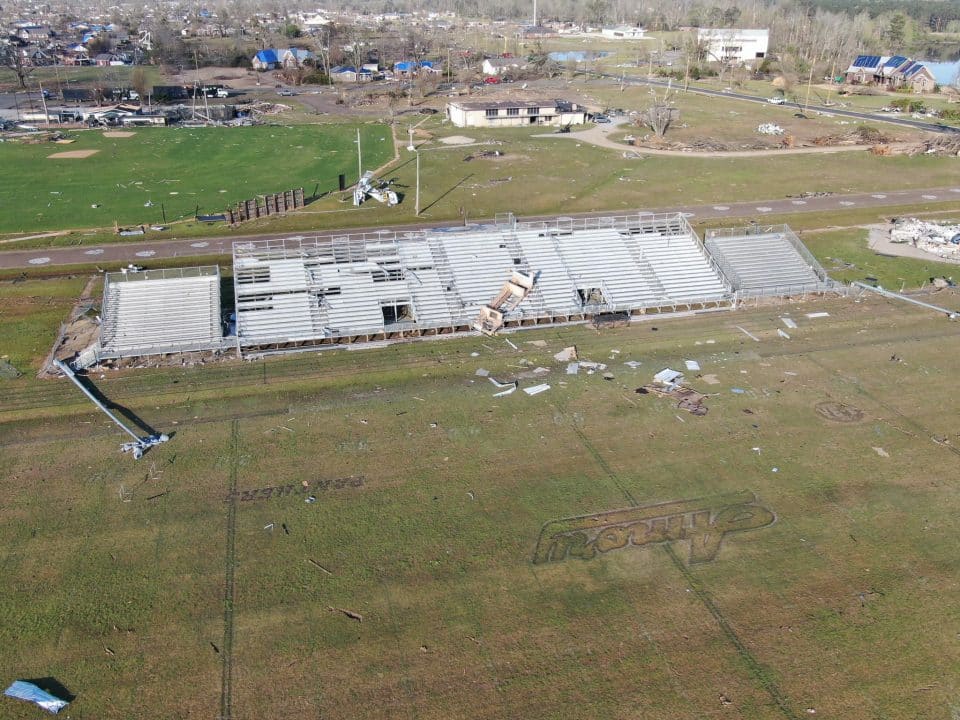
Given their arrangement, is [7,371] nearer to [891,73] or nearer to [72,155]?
[72,155]

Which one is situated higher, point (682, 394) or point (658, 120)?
point (658, 120)

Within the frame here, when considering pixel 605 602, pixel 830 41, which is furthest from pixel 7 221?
pixel 830 41

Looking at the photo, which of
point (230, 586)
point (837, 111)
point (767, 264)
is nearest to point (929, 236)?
point (767, 264)

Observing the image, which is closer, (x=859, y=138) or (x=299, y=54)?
(x=859, y=138)

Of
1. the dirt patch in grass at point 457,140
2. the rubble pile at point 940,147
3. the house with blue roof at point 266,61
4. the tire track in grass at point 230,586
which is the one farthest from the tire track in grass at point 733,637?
the house with blue roof at point 266,61

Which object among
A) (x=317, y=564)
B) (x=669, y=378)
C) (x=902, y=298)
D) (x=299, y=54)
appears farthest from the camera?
(x=299, y=54)

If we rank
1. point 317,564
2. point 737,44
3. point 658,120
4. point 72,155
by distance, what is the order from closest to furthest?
point 317,564
point 72,155
point 658,120
point 737,44

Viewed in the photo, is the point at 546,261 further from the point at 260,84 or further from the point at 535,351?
the point at 260,84

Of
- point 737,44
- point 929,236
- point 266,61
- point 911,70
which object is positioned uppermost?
point 737,44

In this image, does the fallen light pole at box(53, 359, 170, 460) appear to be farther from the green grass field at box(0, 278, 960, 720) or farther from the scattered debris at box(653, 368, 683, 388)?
the scattered debris at box(653, 368, 683, 388)
